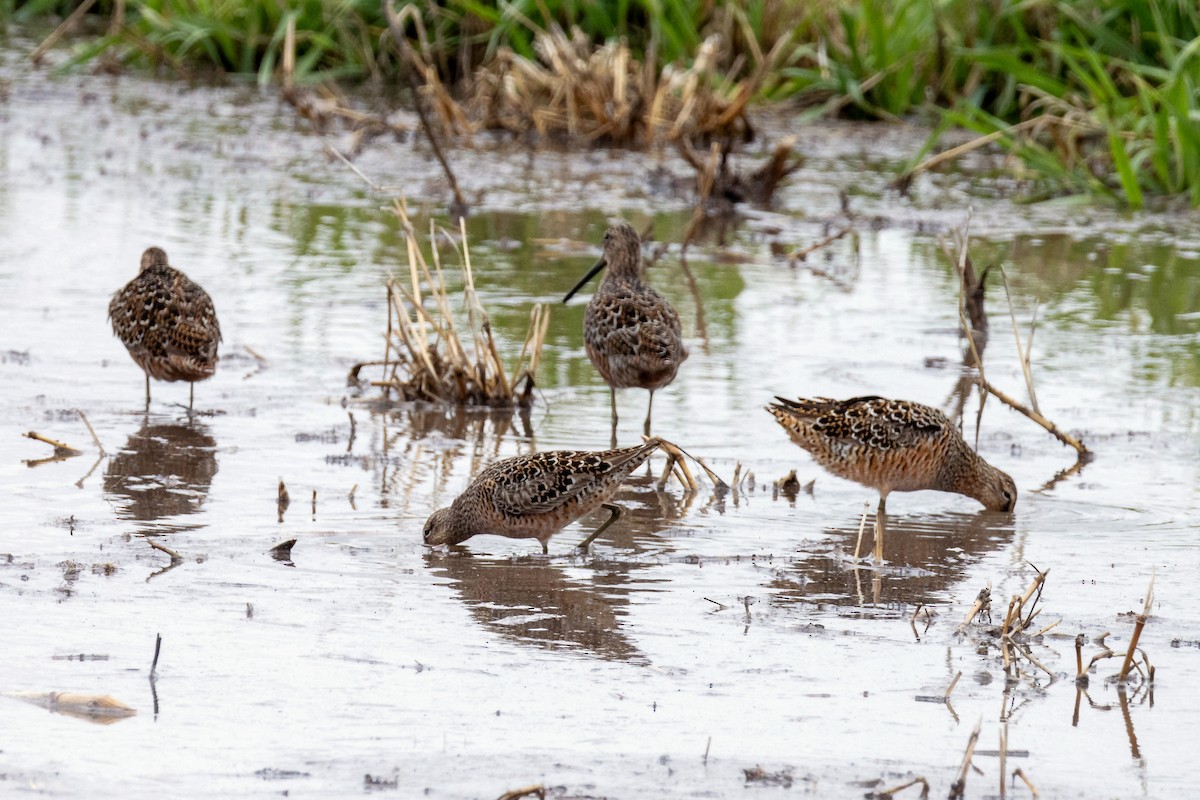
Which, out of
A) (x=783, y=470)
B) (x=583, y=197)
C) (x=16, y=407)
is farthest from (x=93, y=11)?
(x=783, y=470)

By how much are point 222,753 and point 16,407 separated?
12.2ft

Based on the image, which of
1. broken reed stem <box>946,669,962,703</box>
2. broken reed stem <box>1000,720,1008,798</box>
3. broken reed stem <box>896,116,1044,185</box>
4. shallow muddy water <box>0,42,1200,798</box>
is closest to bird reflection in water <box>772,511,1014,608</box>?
shallow muddy water <box>0,42,1200,798</box>

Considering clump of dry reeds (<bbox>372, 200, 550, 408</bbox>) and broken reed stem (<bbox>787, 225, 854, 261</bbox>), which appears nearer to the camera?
clump of dry reeds (<bbox>372, 200, 550, 408</bbox>)

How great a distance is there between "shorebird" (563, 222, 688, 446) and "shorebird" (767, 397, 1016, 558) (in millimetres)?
855

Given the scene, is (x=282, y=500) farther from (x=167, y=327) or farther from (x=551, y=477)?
(x=167, y=327)

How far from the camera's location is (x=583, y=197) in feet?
Result: 42.1

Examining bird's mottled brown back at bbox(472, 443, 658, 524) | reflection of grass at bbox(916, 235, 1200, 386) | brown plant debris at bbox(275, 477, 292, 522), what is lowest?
brown plant debris at bbox(275, 477, 292, 522)

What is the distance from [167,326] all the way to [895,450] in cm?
294

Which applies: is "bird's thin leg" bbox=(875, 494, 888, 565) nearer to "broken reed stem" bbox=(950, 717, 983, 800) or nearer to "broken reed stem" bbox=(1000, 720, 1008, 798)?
"broken reed stem" bbox=(1000, 720, 1008, 798)

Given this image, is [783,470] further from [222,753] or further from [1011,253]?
[1011,253]

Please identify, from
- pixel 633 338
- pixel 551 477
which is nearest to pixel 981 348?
pixel 633 338

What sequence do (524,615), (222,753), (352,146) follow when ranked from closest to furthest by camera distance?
1. (222,753)
2. (524,615)
3. (352,146)

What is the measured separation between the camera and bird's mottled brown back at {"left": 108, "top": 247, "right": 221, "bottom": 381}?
Result: 750 centimetres

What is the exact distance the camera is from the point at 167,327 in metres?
7.51
